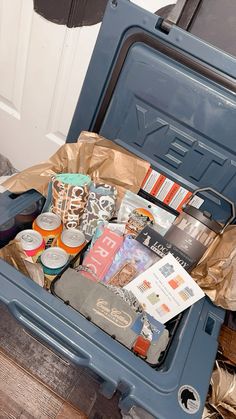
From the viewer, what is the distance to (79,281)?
74 cm

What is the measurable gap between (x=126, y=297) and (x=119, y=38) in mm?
580

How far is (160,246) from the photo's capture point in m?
0.81

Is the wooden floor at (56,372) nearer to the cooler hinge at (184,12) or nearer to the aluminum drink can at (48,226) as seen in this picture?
the aluminum drink can at (48,226)

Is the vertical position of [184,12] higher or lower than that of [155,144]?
higher

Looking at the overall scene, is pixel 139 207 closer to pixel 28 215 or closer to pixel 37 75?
pixel 28 215

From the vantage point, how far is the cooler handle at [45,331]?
615 millimetres

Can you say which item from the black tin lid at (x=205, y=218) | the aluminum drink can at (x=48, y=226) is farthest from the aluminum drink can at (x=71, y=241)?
the black tin lid at (x=205, y=218)

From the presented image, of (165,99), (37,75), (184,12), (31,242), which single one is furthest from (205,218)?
(37,75)

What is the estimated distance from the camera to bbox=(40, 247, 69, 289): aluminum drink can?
779mm

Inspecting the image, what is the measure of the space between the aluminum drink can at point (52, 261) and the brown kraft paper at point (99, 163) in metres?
0.16

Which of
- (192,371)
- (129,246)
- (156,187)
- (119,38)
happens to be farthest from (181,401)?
(119,38)

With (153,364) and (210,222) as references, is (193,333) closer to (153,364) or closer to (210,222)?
(153,364)

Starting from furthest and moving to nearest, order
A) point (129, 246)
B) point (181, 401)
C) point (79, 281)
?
point (129, 246)
point (79, 281)
point (181, 401)

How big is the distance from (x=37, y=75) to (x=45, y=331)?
0.90 meters
